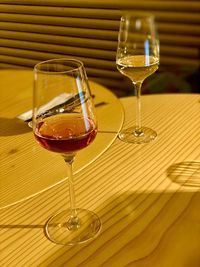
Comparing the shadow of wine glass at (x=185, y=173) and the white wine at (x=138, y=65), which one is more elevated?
the white wine at (x=138, y=65)

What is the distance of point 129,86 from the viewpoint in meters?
2.55

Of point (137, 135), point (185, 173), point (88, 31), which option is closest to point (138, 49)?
point (137, 135)

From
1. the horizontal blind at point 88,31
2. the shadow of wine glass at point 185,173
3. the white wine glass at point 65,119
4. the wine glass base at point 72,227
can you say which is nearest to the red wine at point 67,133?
the white wine glass at point 65,119

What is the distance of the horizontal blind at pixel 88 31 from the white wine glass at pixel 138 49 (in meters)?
1.31

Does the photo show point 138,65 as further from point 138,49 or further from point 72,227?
point 72,227

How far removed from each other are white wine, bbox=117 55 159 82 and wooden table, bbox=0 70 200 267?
146 mm

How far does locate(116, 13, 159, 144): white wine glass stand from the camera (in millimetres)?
956

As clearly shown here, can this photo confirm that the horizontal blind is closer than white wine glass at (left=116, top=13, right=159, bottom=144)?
No

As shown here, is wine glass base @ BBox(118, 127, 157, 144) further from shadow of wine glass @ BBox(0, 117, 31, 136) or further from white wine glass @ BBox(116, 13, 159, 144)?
shadow of wine glass @ BBox(0, 117, 31, 136)

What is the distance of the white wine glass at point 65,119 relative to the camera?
627mm

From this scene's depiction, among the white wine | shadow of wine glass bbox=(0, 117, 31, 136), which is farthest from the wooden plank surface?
the white wine

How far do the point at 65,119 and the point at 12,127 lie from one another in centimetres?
36

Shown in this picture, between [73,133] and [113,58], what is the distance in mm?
1972

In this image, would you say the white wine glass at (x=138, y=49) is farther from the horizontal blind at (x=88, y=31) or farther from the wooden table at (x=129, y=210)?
the horizontal blind at (x=88, y=31)
